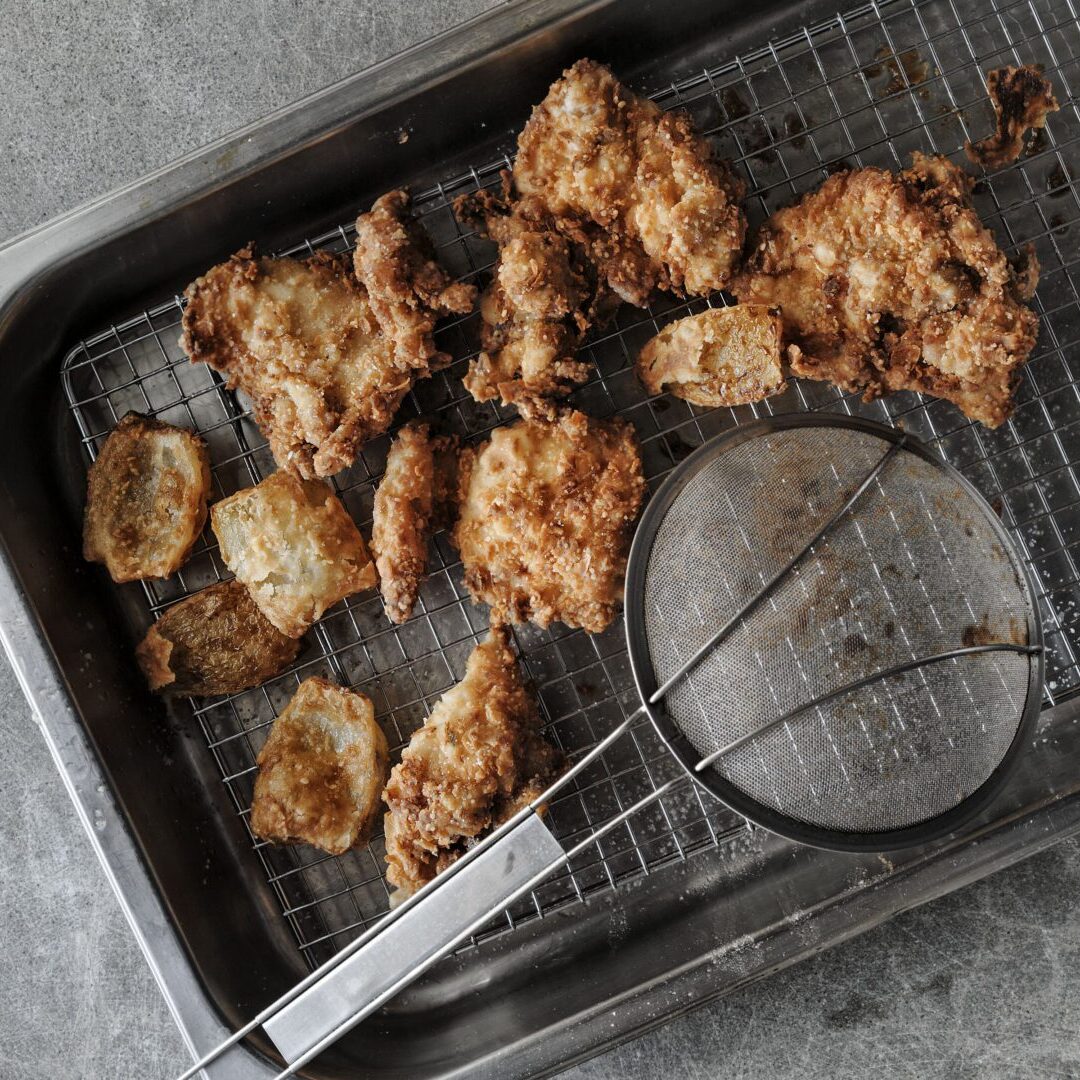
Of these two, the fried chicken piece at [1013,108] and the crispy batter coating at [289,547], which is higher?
the fried chicken piece at [1013,108]

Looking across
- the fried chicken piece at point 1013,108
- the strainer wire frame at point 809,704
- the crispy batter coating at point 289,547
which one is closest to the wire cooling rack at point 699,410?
the fried chicken piece at point 1013,108

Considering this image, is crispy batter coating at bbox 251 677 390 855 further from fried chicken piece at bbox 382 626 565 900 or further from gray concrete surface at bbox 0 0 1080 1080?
gray concrete surface at bbox 0 0 1080 1080

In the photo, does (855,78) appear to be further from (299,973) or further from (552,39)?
(299,973)

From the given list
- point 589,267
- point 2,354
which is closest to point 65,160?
point 2,354

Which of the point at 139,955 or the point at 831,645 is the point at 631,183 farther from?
the point at 139,955

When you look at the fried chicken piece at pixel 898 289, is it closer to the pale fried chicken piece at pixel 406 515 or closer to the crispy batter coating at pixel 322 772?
the pale fried chicken piece at pixel 406 515

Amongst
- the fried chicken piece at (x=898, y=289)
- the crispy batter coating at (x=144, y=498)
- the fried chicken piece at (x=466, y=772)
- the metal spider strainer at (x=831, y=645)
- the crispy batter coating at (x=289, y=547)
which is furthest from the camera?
the crispy batter coating at (x=144, y=498)

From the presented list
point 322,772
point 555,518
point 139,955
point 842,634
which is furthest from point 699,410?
point 139,955
